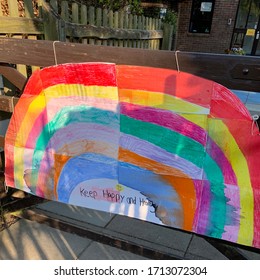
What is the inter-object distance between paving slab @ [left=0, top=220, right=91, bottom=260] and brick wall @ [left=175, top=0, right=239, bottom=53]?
12.6 meters

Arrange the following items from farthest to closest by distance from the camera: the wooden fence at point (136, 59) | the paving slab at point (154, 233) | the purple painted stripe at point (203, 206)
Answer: the paving slab at point (154, 233), the purple painted stripe at point (203, 206), the wooden fence at point (136, 59)

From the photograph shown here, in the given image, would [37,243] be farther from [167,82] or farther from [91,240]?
[167,82]

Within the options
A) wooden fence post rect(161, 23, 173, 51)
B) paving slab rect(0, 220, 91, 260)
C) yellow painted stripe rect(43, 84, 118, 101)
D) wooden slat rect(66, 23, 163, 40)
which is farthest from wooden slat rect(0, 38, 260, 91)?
wooden fence post rect(161, 23, 173, 51)

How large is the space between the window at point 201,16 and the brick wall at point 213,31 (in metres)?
0.20

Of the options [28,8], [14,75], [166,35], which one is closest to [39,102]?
[14,75]

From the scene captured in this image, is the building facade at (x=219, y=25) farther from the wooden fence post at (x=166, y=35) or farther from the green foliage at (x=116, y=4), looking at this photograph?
the green foliage at (x=116, y=4)

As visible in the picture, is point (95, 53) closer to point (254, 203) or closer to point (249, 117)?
point (249, 117)

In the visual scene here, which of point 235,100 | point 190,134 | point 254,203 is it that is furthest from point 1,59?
point 254,203

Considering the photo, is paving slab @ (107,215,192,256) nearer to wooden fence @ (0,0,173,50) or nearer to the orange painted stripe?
the orange painted stripe

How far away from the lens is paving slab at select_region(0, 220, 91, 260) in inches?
93.0

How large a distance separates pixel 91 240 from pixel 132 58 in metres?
1.63

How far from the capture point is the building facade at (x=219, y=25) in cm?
1316

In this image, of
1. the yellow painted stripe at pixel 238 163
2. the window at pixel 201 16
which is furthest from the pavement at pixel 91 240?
the window at pixel 201 16

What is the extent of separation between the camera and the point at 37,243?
2.47 meters
